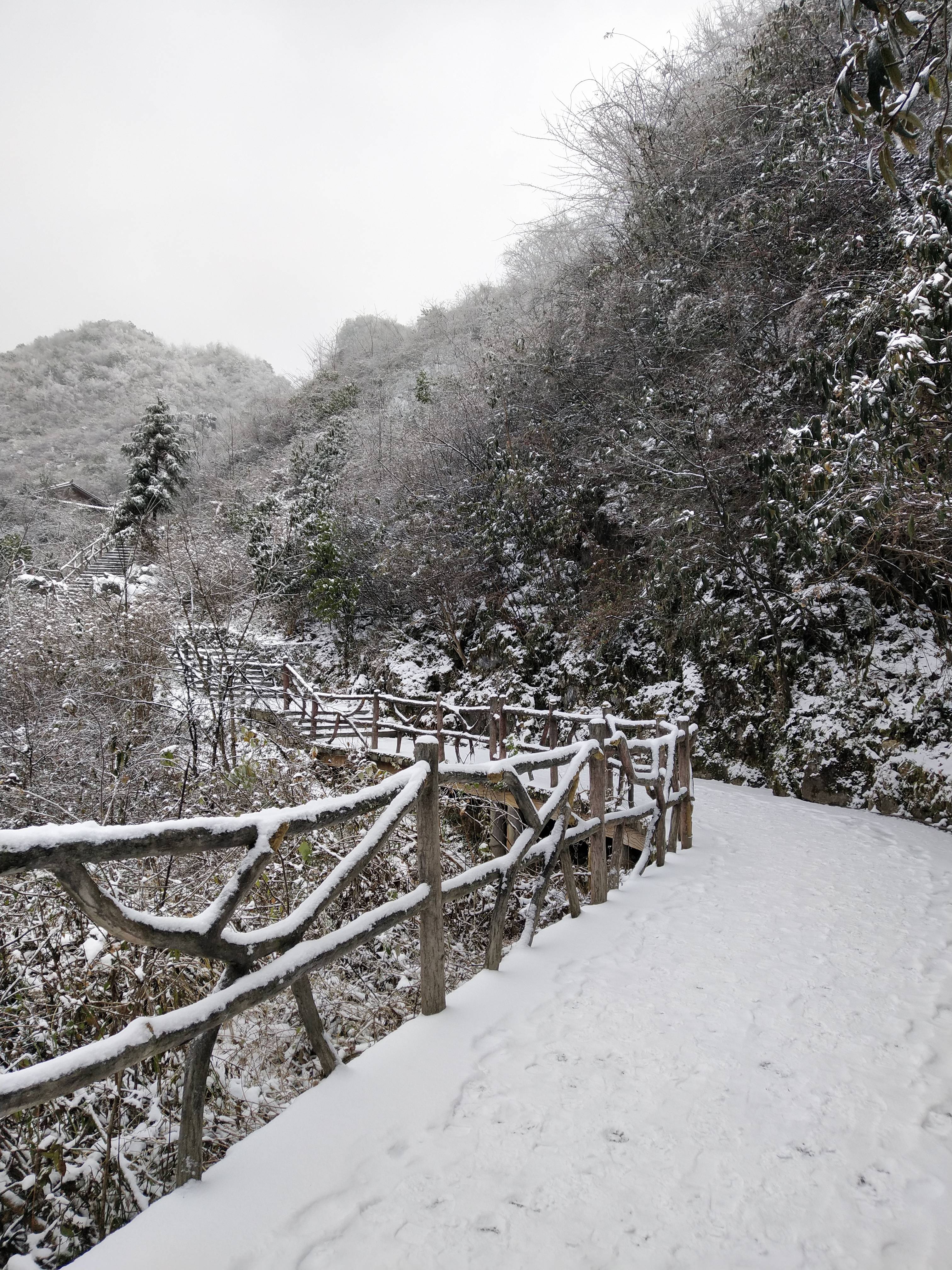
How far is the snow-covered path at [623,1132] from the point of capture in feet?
5.52

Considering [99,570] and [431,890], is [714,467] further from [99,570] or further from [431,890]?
[99,570]

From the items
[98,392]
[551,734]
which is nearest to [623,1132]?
[551,734]

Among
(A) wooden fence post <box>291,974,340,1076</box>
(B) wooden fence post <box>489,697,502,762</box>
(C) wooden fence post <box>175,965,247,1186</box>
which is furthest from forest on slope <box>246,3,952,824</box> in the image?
(C) wooden fence post <box>175,965,247,1186</box>

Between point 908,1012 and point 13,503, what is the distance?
127 feet

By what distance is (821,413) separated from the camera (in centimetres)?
952

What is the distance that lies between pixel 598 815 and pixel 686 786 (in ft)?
8.45

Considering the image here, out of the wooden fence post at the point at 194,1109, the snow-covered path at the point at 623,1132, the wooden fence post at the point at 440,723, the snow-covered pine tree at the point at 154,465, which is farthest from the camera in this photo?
the snow-covered pine tree at the point at 154,465

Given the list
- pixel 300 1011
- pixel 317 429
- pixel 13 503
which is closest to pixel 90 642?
pixel 300 1011

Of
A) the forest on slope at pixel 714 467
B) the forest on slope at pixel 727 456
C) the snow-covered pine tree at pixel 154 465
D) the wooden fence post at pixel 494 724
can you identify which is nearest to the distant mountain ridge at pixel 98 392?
the snow-covered pine tree at pixel 154 465

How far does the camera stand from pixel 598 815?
14.5 feet

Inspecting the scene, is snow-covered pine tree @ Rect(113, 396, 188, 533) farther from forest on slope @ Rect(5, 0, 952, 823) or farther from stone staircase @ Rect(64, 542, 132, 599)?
stone staircase @ Rect(64, 542, 132, 599)

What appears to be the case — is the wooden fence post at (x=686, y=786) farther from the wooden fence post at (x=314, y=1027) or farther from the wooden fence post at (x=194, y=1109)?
the wooden fence post at (x=194, y=1109)

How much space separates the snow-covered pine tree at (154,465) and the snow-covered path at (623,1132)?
24.8 m

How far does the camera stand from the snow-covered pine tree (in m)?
23.9
